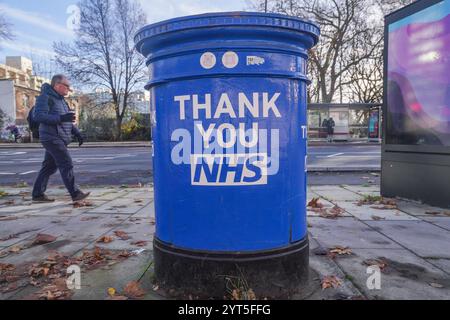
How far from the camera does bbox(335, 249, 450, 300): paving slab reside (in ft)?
8.62

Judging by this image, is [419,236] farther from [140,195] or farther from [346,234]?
[140,195]

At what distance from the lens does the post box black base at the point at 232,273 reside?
8.36 ft

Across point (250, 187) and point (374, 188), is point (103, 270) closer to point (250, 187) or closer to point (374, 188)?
point (250, 187)

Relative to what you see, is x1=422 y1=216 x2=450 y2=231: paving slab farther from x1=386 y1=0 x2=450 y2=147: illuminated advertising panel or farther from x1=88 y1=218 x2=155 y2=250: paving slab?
x1=88 y1=218 x2=155 y2=250: paving slab

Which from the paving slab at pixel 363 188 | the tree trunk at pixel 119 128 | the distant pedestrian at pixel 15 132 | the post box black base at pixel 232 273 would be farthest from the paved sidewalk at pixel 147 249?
the distant pedestrian at pixel 15 132

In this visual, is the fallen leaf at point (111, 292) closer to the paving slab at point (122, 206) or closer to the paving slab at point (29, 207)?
the paving slab at point (122, 206)

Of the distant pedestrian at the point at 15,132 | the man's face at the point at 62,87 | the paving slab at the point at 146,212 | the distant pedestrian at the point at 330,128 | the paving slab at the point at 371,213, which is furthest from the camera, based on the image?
the distant pedestrian at the point at 15,132

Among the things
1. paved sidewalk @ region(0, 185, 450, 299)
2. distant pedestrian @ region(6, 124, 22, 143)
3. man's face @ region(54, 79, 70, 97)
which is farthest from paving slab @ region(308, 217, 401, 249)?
distant pedestrian @ region(6, 124, 22, 143)

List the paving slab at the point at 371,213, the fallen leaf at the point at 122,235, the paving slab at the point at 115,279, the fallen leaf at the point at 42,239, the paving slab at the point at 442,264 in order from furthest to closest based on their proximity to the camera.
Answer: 1. the paving slab at the point at 371,213
2. the fallen leaf at the point at 122,235
3. the fallen leaf at the point at 42,239
4. the paving slab at the point at 442,264
5. the paving slab at the point at 115,279

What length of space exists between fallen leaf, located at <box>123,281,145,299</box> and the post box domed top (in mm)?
1669

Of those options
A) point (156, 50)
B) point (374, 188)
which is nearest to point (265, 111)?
point (156, 50)

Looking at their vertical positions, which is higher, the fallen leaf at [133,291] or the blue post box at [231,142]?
the blue post box at [231,142]

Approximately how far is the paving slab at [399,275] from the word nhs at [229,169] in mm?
1138
